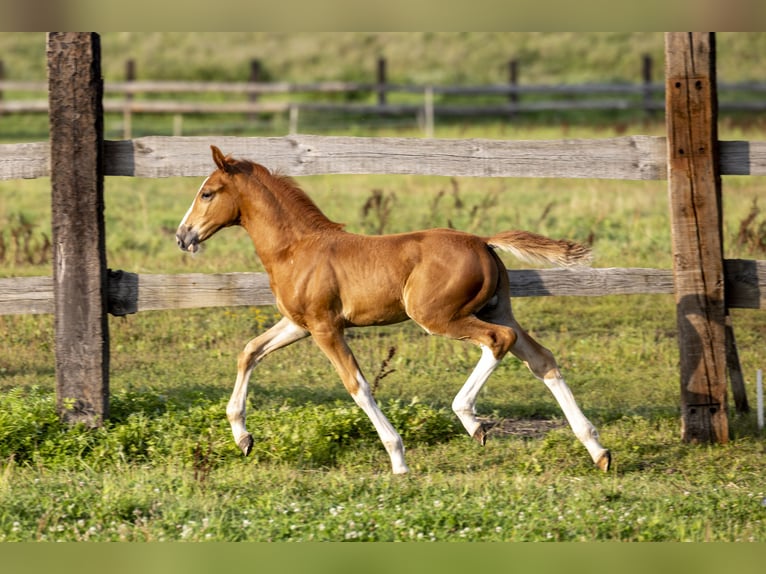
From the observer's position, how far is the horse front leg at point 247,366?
6.62 metres

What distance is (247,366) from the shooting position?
6695 mm

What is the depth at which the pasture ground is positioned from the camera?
17.7ft

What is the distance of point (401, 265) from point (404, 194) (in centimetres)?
984

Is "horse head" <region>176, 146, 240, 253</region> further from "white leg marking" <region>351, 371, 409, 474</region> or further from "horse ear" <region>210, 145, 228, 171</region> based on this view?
"white leg marking" <region>351, 371, 409, 474</region>

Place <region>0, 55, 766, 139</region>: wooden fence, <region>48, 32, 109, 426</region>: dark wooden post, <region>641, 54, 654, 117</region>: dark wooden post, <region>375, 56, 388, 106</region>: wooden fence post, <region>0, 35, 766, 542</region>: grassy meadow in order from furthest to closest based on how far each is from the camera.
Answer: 1. <region>375, 56, 388, 106</region>: wooden fence post
2. <region>641, 54, 654, 117</region>: dark wooden post
3. <region>0, 55, 766, 139</region>: wooden fence
4. <region>48, 32, 109, 426</region>: dark wooden post
5. <region>0, 35, 766, 542</region>: grassy meadow

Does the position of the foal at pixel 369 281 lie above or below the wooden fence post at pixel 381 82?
below

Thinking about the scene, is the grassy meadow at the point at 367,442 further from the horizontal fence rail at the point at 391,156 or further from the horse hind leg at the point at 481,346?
the horizontal fence rail at the point at 391,156

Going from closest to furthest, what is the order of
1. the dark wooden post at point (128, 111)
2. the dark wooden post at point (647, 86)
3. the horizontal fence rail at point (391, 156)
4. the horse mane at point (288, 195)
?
the horse mane at point (288, 195)
the horizontal fence rail at point (391, 156)
the dark wooden post at point (128, 111)
the dark wooden post at point (647, 86)

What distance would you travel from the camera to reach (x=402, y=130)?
24.7m

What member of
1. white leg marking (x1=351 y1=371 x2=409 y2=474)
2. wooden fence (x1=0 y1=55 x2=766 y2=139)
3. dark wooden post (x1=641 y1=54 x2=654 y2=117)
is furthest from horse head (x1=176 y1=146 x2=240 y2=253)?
dark wooden post (x1=641 y1=54 x2=654 y2=117)

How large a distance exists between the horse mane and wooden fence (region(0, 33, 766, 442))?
1.34 feet

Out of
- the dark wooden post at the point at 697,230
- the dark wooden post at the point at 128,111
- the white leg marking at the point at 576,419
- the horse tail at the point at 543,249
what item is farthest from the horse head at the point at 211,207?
the dark wooden post at the point at 128,111

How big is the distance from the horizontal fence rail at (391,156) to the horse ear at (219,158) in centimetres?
51

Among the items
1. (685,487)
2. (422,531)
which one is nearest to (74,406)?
(422,531)
